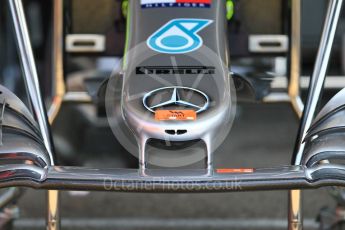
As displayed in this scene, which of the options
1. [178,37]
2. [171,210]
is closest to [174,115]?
[178,37]

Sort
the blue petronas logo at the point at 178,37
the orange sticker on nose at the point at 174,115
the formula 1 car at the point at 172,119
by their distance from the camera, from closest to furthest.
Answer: the formula 1 car at the point at 172,119 < the orange sticker on nose at the point at 174,115 < the blue petronas logo at the point at 178,37

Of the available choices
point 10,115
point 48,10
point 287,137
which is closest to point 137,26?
point 10,115

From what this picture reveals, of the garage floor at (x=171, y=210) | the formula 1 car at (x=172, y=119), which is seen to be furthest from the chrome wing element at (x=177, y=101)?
the garage floor at (x=171, y=210)

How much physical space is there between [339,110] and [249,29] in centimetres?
84

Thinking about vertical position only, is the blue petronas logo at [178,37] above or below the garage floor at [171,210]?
above

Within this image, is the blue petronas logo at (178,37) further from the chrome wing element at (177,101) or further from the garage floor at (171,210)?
the garage floor at (171,210)

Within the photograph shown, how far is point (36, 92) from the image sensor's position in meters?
1.67

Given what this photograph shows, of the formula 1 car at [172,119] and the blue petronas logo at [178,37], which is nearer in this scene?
the formula 1 car at [172,119]

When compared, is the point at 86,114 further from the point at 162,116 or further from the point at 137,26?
the point at 162,116

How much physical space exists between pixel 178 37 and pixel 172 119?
0.25 m

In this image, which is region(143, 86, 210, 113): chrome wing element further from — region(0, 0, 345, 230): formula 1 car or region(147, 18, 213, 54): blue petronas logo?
region(147, 18, 213, 54): blue petronas logo

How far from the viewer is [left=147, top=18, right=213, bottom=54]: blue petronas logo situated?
1.73m

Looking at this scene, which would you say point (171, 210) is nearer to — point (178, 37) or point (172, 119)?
point (178, 37)

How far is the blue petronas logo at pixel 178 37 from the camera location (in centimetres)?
173
